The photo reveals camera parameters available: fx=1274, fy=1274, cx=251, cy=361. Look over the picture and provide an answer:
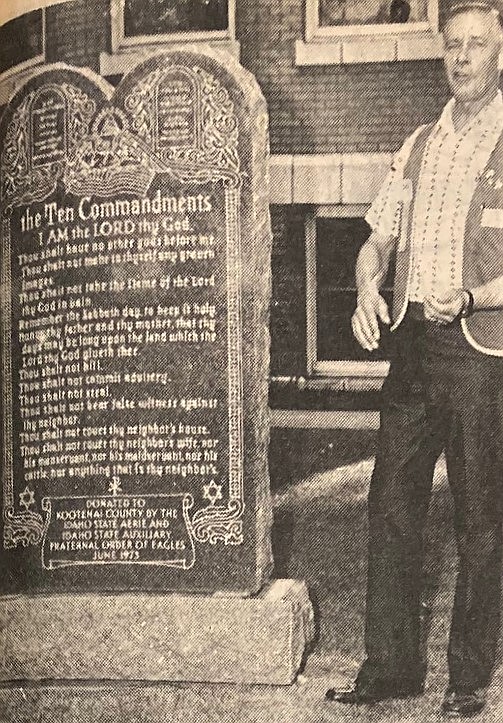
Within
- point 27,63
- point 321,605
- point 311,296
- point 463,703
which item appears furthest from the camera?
point 27,63

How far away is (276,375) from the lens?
3266 mm

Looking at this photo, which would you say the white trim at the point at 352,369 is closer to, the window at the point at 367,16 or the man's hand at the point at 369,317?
the man's hand at the point at 369,317

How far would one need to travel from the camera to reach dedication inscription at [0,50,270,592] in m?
3.24

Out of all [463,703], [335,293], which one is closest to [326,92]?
[335,293]

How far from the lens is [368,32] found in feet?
10.9

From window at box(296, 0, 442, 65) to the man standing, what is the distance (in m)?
0.07

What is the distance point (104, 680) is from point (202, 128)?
145 cm

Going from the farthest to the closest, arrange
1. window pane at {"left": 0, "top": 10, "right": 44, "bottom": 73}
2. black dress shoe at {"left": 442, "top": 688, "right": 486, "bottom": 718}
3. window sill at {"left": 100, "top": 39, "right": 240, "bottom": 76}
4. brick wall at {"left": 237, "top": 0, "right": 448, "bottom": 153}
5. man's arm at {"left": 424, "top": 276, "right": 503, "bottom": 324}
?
window pane at {"left": 0, "top": 10, "right": 44, "bottom": 73}, window sill at {"left": 100, "top": 39, "right": 240, "bottom": 76}, brick wall at {"left": 237, "top": 0, "right": 448, "bottom": 153}, man's arm at {"left": 424, "top": 276, "right": 503, "bottom": 324}, black dress shoe at {"left": 442, "top": 688, "right": 486, "bottom": 718}

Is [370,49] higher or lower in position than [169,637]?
higher

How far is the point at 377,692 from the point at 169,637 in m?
0.53

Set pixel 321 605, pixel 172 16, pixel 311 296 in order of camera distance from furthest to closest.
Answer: pixel 172 16
pixel 311 296
pixel 321 605

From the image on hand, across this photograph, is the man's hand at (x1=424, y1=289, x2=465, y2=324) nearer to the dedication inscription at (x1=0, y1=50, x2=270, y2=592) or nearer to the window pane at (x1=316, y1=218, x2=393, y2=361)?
the window pane at (x1=316, y1=218, x2=393, y2=361)

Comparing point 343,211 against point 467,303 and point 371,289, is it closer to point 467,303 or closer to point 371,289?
point 371,289

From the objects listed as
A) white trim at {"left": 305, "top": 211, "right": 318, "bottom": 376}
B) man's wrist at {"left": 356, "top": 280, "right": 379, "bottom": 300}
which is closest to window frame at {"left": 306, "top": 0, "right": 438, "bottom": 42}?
white trim at {"left": 305, "top": 211, "right": 318, "bottom": 376}
